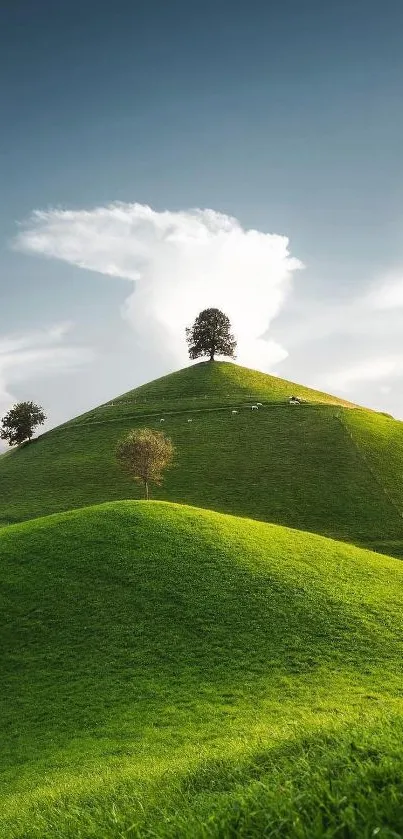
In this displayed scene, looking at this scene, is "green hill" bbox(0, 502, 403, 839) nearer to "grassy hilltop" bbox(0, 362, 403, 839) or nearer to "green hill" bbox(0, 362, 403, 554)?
"grassy hilltop" bbox(0, 362, 403, 839)

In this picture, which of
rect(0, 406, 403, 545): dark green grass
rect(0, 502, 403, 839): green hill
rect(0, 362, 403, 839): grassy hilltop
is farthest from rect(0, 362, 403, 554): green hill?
rect(0, 502, 403, 839): green hill

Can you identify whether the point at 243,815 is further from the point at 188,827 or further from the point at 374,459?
the point at 374,459

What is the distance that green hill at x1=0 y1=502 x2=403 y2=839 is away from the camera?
623 centimetres

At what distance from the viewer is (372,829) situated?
4.62m

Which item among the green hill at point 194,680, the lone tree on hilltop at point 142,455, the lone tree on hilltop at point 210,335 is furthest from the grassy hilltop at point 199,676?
the lone tree on hilltop at point 210,335

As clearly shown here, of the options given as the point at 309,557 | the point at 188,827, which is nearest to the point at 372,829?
the point at 188,827

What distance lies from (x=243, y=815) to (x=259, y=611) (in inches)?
996

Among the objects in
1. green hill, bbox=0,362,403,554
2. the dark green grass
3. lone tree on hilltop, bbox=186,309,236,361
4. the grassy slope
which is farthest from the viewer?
lone tree on hilltop, bbox=186,309,236,361

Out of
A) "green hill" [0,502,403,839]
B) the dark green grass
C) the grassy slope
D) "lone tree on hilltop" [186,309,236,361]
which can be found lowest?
"green hill" [0,502,403,839]

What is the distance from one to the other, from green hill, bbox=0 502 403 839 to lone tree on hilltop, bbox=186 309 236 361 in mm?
106345

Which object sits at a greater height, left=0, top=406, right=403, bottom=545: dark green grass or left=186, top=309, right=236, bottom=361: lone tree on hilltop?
left=186, top=309, right=236, bottom=361: lone tree on hilltop

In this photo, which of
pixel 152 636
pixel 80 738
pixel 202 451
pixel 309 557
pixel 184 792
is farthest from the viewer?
pixel 202 451

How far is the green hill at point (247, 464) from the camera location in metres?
65.8

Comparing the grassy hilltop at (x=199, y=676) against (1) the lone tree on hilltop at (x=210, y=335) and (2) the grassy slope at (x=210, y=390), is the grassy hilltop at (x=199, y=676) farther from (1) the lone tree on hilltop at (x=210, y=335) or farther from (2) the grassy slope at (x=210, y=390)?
(1) the lone tree on hilltop at (x=210, y=335)
